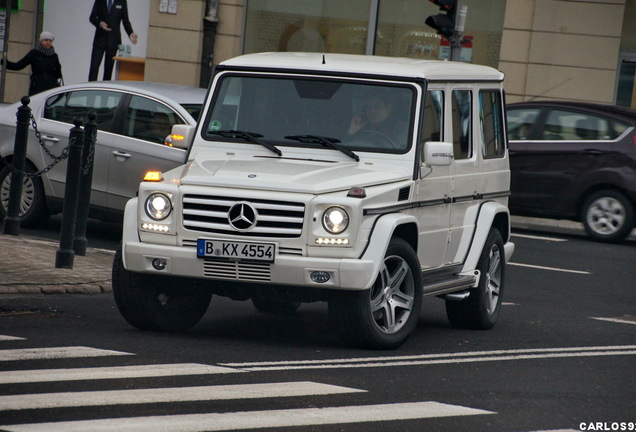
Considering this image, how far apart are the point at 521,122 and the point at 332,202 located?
10306mm

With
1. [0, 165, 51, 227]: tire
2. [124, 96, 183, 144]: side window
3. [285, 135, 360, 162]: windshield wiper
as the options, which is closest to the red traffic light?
[124, 96, 183, 144]: side window

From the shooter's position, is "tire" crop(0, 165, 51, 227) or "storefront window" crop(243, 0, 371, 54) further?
"storefront window" crop(243, 0, 371, 54)

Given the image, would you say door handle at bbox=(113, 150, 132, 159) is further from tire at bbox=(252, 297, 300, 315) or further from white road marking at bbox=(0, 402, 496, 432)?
white road marking at bbox=(0, 402, 496, 432)

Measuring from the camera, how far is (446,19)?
18234 mm

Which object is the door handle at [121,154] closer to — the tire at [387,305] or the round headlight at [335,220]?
the tire at [387,305]

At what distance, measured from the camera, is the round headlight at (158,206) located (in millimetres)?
8219

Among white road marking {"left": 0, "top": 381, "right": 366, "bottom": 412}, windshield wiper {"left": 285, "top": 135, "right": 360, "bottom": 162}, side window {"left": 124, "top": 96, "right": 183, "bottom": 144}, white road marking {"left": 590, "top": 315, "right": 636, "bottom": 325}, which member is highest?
windshield wiper {"left": 285, "top": 135, "right": 360, "bottom": 162}

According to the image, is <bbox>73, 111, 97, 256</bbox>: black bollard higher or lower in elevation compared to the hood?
lower

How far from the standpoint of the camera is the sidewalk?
33.6 ft

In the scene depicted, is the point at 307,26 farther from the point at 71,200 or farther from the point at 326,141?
the point at 326,141

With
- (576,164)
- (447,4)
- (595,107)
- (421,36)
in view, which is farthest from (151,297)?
(421,36)

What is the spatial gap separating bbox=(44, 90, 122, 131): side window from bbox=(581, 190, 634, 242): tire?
6.62 metres

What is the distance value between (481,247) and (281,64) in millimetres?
1987

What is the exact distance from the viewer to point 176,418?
599 cm
